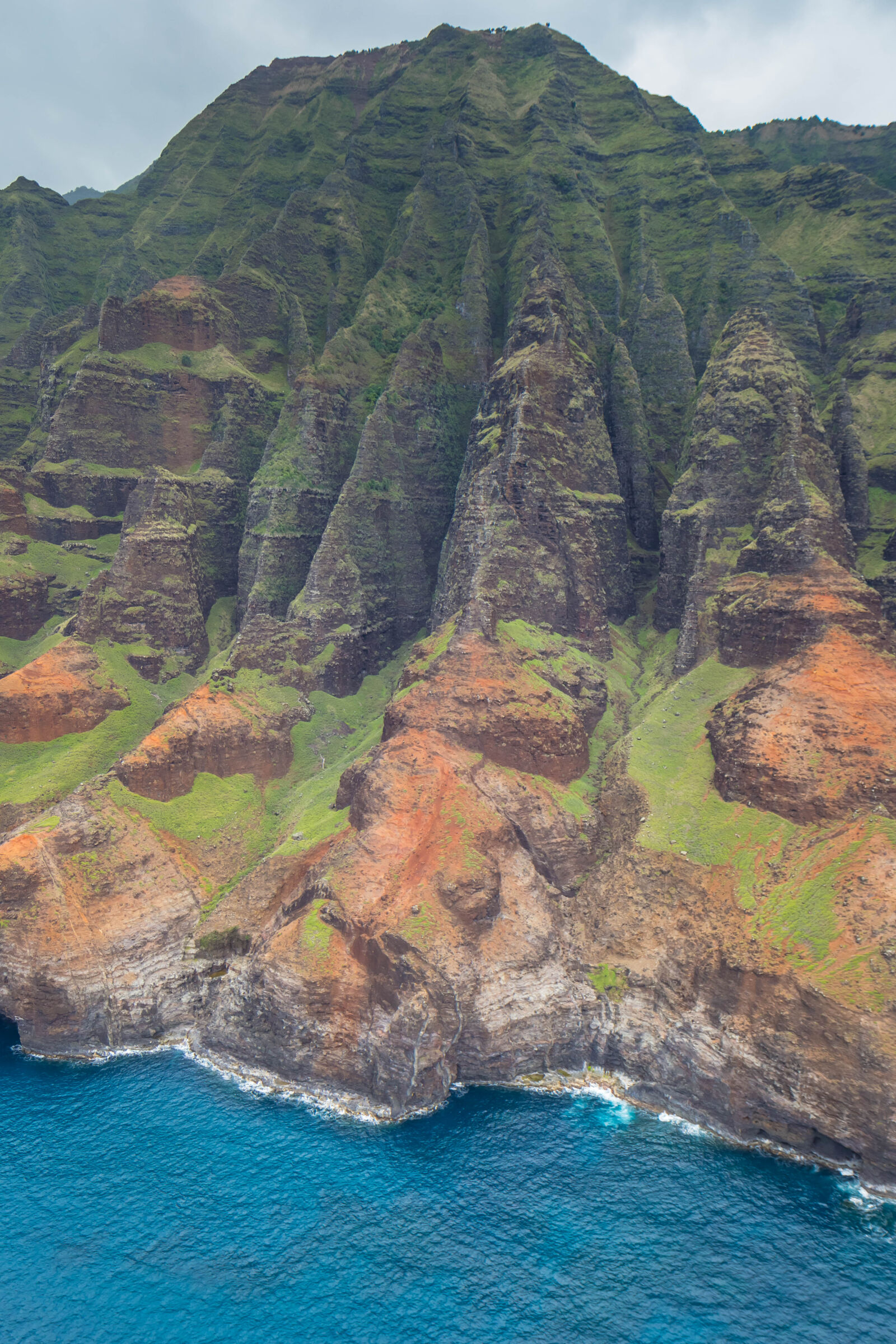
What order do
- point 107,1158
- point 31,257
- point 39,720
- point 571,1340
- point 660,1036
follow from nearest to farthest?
point 571,1340, point 107,1158, point 660,1036, point 39,720, point 31,257

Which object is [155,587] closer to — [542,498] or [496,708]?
[542,498]

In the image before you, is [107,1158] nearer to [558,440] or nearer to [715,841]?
[715,841]

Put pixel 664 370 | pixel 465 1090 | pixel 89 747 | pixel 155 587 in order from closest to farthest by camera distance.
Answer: pixel 465 1090 → pixel 89 747 → pixel 155 587 → pixel 664 370

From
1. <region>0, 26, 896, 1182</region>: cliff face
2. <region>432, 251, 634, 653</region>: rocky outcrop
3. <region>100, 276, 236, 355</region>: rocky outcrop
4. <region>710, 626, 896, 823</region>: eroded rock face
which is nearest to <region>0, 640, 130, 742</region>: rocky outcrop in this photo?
<region>0, 26, 896, 1182</region>: cliff face

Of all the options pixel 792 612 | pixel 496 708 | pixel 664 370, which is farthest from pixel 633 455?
pixel 496 708

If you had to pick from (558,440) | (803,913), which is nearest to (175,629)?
(558,440)

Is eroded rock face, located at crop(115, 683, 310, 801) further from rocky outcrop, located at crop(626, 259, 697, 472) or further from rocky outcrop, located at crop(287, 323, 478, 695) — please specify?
rocky outcrop, located at crop(626, 259, 697, 472)
